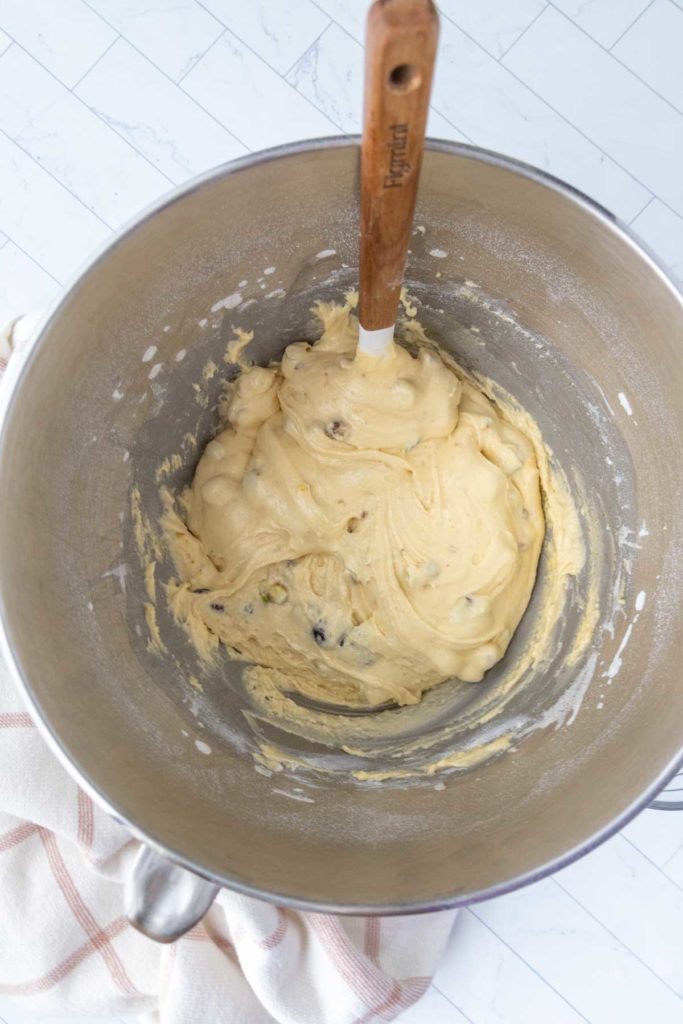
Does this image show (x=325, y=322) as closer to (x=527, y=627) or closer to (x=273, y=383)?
(x=273, y=383)

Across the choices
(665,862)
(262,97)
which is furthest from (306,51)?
(665,862)

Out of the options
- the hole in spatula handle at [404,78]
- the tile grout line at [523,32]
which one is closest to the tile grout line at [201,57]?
the tile grout line at [523,32]

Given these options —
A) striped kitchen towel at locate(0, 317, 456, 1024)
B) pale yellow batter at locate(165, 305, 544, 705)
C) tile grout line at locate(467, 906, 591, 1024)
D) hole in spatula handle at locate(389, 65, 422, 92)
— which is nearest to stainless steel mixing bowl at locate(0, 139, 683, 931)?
pale yellow batter at locate(165, 305, 544, 705)

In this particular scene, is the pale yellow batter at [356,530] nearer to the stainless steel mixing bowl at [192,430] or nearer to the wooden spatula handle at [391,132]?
the stainless steel mixing bowl at [192,430]

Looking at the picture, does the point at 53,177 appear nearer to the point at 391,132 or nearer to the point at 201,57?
the point at 201,57

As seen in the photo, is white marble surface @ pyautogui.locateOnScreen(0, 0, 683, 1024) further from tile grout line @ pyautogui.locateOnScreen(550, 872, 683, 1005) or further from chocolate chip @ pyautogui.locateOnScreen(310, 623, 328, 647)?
chocolate chip @ pyautogui.locateOnScreen(310, 623, 328, 647)

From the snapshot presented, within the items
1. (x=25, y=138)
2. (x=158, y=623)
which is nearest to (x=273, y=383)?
(x=158, y=623)
